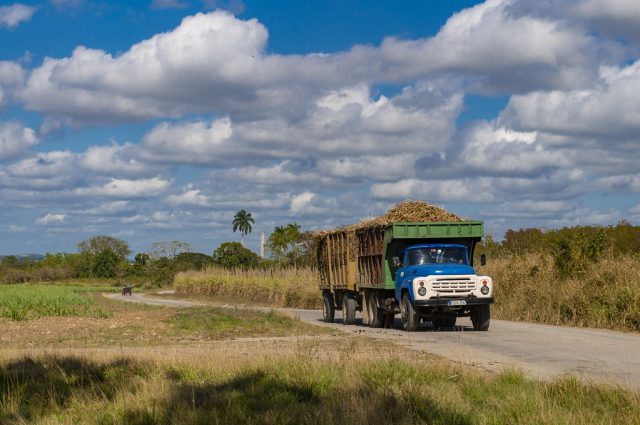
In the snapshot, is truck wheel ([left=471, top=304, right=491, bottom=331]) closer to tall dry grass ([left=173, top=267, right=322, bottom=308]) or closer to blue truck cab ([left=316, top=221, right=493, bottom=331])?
blue truck cab ([left=316, top=221, right=493, bottom=331])

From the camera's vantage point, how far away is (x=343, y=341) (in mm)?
20594

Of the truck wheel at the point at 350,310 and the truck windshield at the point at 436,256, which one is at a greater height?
the truck windshield at the point at 436,256

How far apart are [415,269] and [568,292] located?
562 centimetres

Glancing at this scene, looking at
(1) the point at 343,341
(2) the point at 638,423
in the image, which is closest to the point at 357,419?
(2) the point at 638,423

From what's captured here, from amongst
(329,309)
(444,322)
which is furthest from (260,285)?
(444,322)

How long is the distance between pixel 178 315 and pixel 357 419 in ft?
74.4

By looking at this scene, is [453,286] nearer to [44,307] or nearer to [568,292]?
[568,292]

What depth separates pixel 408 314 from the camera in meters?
23.6

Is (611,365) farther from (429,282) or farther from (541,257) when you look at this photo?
(541,257)

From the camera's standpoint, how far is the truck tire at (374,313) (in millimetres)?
26219

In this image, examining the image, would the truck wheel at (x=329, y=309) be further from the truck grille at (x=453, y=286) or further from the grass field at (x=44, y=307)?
the truck grille at (x=453, y=286)

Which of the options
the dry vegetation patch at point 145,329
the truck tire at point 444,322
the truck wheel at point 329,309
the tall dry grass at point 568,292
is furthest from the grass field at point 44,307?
the tall dry grass at point 568,292

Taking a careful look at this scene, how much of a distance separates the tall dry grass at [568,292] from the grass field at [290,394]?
42.6 feet

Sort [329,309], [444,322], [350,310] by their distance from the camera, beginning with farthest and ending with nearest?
[329,309], [350,310], [444,322]
